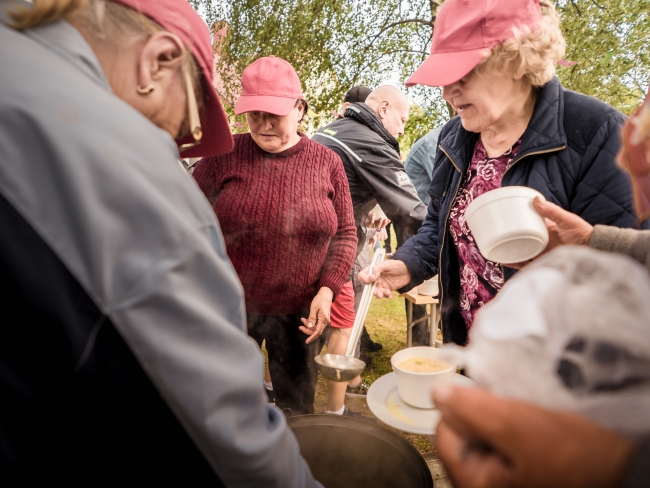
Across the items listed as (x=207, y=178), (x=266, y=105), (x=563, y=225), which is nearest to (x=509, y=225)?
(x=563, y=225)

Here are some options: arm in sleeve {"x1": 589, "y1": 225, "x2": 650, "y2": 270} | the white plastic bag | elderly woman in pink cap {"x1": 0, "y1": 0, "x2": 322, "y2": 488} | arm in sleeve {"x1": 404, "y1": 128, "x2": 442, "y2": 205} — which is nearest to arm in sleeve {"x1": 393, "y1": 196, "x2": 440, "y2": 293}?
arm in sleeve {"x1": 589, "y1": 225, "x2": 650, "y2": 270}

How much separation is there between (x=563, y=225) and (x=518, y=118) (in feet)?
2.02

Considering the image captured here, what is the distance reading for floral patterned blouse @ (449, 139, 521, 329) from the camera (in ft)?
6.23

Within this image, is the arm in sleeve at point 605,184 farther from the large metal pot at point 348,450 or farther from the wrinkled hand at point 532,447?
the wrinkled hand at point 532,447

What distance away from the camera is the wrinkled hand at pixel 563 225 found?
1.41 metres

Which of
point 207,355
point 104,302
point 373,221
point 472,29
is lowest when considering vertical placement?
point 373,221

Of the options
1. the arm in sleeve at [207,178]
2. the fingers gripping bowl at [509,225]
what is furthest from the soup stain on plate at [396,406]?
the arm in sleeve at [207,178]

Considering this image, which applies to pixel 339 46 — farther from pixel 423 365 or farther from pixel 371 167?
pixel 423 365

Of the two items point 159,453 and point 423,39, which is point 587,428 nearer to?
point 159,453

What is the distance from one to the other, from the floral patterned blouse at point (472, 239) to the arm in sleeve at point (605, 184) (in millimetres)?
306

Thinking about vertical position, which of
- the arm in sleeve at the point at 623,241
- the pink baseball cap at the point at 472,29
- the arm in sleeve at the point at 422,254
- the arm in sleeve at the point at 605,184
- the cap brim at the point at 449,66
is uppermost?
the pink baseball cap at the point at 472,29

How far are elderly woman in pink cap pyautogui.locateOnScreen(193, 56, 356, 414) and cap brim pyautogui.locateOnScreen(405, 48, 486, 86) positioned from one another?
964 millimetres

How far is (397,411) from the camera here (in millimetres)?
1502

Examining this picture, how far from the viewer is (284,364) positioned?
2854mm
